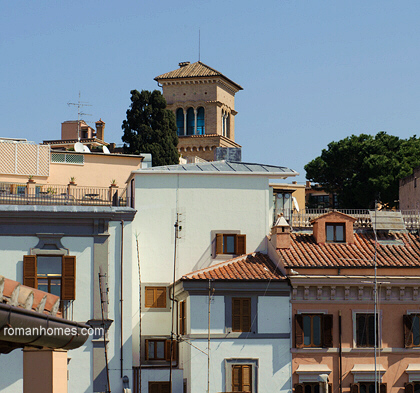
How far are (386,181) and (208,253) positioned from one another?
101ft

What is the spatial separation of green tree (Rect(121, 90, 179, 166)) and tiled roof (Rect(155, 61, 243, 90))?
29938 mm

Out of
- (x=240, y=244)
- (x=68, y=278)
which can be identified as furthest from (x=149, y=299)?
(x=68, y=278)

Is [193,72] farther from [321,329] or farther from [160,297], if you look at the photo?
[321,329]

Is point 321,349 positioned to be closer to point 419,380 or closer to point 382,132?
point 419,380

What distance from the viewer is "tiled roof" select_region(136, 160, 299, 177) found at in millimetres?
37062

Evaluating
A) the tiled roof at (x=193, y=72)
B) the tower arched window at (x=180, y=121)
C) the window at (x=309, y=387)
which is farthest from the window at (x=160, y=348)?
the tower arched window at (x=180, y=121)

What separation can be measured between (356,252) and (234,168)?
659 centimetres

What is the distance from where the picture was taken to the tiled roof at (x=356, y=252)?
33688 mm

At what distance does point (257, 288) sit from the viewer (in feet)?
109

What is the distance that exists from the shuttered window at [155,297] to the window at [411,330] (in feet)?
29.8

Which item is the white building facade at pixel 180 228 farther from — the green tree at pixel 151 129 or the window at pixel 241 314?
the green tree at pixel 151 129

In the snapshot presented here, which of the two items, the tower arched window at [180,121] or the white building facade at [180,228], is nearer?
the white building facade at [180,228]

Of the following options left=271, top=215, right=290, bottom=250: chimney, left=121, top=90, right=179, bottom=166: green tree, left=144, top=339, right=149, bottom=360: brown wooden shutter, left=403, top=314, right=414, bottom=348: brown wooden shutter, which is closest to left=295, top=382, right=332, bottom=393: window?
left=403, top=314, right=414, bottom=348: brown wooden shutter

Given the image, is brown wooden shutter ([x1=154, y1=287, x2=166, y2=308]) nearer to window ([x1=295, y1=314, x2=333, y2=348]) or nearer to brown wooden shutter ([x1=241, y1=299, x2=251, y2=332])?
brown wooden shutter ([x1=241, y1=299, x2=251, y2=332])
